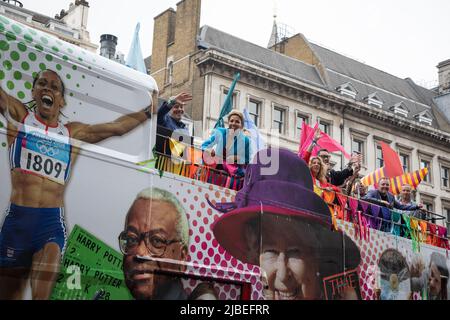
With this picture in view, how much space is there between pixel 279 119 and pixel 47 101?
28690 millimetres

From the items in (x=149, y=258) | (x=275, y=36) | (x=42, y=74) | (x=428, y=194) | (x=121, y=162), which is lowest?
(x=149, y=258)

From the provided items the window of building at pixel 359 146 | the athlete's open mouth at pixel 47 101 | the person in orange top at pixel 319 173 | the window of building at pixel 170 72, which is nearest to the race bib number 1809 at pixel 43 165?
the athlete's open mouth at pixel 47 101

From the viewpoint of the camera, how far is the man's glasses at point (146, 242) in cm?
613

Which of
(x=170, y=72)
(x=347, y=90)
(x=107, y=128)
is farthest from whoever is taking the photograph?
(x=347, y=90)

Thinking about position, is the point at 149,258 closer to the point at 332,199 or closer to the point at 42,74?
the point at 42,74

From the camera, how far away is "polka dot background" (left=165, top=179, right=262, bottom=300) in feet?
22.5

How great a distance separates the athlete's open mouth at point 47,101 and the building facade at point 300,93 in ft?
78.0

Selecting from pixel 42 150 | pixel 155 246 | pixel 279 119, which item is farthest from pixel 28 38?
pixel 279 119

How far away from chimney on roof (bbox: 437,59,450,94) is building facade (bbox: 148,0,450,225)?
2.64 m

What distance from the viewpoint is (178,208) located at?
681 cm

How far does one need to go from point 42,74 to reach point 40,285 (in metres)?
1.91

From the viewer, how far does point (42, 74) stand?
5.89m

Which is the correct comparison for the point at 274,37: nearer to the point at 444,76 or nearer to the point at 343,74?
the point at 343,74
